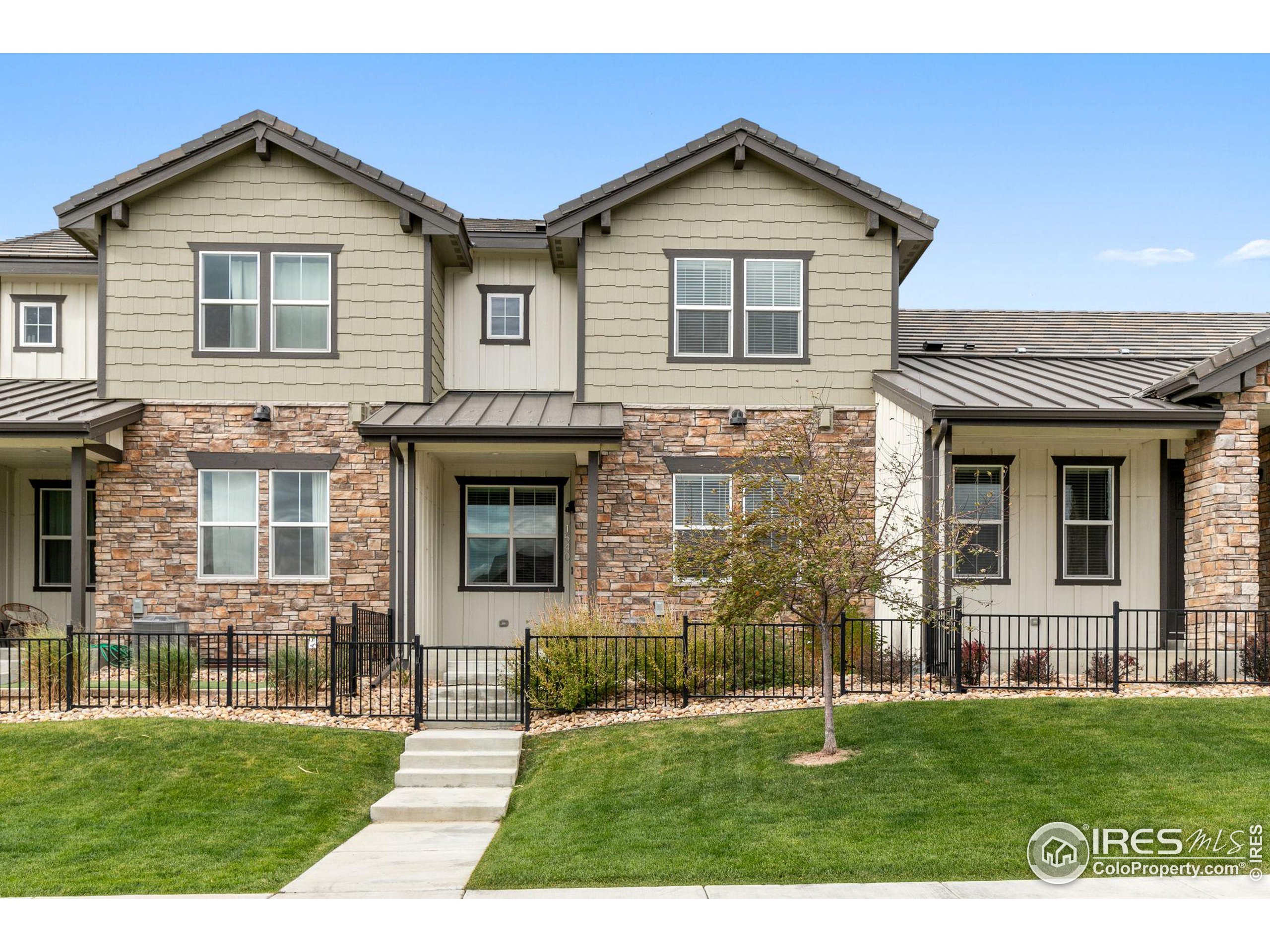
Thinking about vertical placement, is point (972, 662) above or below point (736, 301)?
below

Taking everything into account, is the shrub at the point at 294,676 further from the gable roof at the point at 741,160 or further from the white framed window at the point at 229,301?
the gable roof at the point at 741,160

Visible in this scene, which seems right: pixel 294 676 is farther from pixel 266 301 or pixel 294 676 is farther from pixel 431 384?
pixel 266 301

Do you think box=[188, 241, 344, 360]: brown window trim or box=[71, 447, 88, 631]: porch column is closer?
box=[71, 447, 88, 631]: porch column

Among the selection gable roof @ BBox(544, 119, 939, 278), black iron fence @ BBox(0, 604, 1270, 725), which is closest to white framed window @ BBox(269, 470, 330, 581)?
black iron fence @ BBox(0, 604, 1270, 725)

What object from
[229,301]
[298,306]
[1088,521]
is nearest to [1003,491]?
[1088,521]

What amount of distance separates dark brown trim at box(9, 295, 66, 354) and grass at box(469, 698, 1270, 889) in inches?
449

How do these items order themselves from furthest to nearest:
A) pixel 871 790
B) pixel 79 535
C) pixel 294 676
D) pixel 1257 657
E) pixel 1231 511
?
1. pixel 79 535
2. pixel 1231 511
3. pixel 1257 657
4. pixel 294 676
5. pixel 871 790

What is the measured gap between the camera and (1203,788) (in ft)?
31.1

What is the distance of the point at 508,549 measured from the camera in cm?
1856

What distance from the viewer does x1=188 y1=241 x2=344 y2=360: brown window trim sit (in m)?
17.1

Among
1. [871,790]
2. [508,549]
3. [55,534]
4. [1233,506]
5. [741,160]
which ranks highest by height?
[741,160]

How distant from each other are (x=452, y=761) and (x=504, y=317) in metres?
8.68

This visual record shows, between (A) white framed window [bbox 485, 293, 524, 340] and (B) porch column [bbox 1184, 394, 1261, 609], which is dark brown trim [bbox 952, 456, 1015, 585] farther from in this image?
(A) white framed window [bbox 485, 293, 524, 340]

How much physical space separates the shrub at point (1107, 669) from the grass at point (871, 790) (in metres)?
1.48
